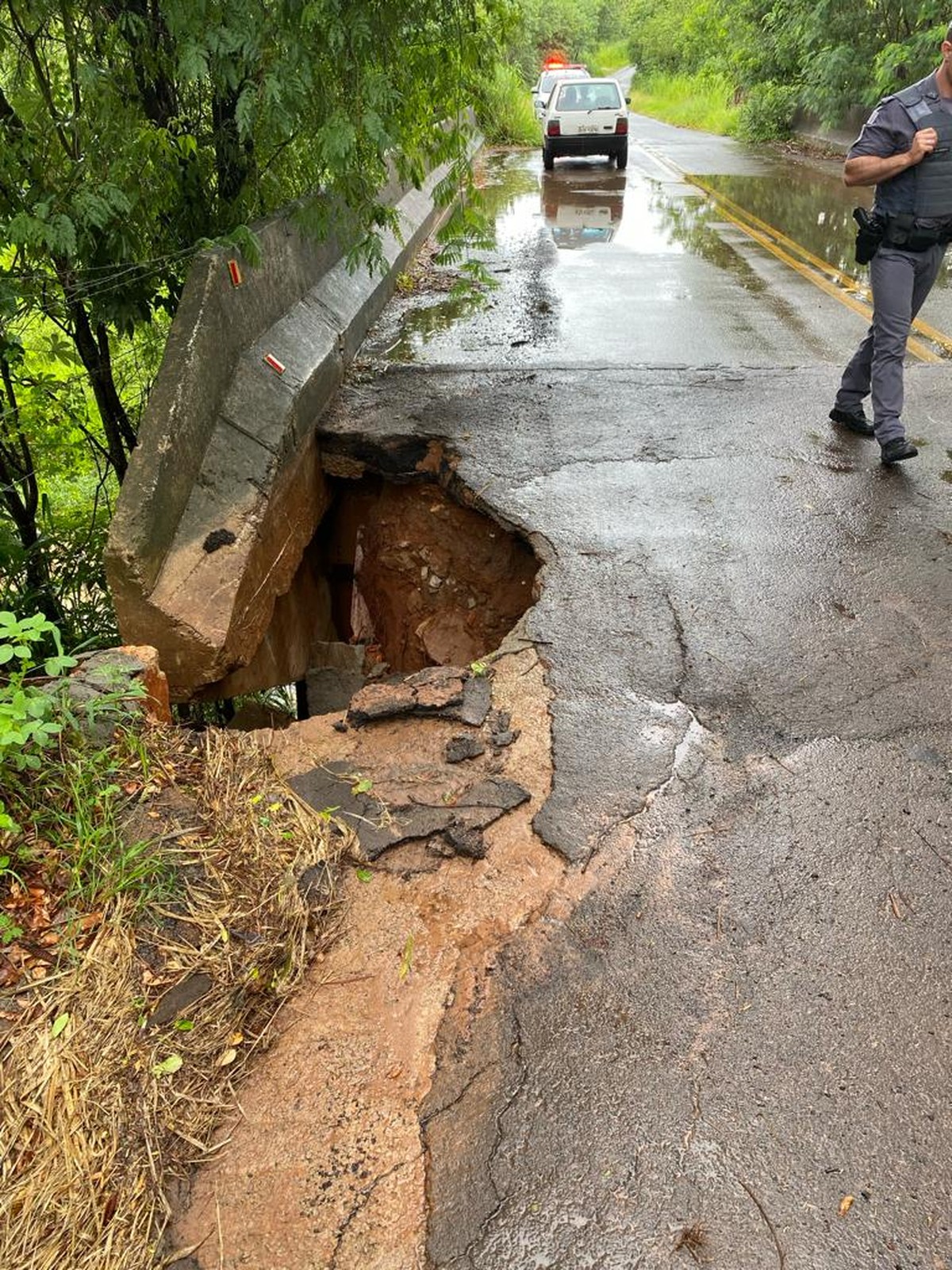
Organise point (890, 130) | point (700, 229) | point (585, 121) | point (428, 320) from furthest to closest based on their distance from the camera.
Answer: point (585, 121)
point (700, 229)
point (428, 320)
point (890, 130)

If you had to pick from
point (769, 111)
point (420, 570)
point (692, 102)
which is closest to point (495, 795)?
point (420, 570)

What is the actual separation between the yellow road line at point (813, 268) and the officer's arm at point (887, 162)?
2.62 meters

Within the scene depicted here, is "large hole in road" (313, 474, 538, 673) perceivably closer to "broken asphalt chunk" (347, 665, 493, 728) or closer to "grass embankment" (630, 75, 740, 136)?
"broken asphalt chunk" (347, 665, 493, 728)

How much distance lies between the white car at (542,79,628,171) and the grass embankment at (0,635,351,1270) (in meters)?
18.9

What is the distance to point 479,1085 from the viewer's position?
241 centimetres

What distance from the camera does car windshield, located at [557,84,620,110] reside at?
1873 centimetres

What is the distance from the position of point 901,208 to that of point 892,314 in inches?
23.0

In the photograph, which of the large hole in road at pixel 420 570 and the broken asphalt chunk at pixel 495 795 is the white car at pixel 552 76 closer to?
the large hole in road at pixel 420 570

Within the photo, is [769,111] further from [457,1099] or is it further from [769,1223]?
[769,1223]

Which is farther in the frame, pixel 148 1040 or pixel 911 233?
pixel 911 233

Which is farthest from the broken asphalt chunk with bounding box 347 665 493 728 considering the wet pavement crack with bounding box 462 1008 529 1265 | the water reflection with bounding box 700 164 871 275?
the water reflection with bounding box 700 164 871 275

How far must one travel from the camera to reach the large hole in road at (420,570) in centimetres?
580

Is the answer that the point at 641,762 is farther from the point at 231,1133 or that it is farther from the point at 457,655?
the point at 457,655

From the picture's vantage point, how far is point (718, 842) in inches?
124
